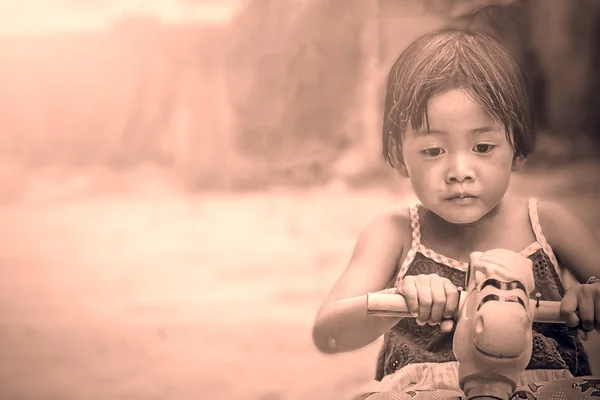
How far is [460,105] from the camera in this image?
1.95 m

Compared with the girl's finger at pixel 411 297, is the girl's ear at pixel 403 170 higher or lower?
higher

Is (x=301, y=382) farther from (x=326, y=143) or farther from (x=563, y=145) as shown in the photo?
(x=563, y=145)

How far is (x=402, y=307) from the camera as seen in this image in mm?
1841

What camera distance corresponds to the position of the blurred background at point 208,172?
6.67 ft

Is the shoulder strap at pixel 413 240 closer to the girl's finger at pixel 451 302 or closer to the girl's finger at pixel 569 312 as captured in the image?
the girl's finger at pixel 451 302

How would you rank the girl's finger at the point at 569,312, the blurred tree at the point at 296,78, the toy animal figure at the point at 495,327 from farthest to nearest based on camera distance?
the blurred tree at the point at 296,78 → the girl's finger at the point at 569,312 → the toy animal figure at the point at 495,327

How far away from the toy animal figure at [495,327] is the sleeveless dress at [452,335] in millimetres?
127

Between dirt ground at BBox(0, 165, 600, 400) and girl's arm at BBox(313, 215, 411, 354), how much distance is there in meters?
0.02

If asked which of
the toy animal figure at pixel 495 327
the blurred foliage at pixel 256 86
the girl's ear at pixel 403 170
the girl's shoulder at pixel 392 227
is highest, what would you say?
the blurred foliage at pixel 256 86

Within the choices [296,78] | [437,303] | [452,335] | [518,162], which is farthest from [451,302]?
[296,78]

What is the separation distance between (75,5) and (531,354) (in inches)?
47.3

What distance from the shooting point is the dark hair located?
195 centimetres

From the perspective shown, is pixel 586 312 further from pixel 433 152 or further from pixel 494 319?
pixel 433 152

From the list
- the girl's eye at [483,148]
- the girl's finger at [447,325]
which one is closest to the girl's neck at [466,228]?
the girl's eye at [483,148]
